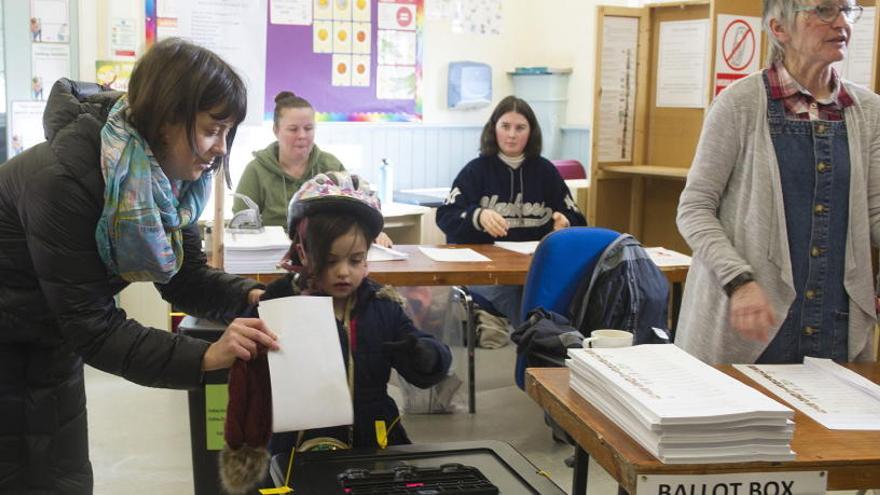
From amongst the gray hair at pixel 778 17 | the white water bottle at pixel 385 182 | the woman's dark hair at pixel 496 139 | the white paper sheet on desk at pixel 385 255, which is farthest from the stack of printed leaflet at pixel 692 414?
the white water bottle at pixel 385 182

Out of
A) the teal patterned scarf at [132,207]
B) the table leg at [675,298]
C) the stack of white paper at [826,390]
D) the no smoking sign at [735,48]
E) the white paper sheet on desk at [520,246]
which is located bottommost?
the table leg at [675,298]

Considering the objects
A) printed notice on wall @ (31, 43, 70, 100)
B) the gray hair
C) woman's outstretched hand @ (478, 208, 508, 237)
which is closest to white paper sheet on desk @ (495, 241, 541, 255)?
woman's outstretched hand @ (478, 208, 508, 237)

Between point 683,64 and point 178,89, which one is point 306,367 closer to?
point 178,89

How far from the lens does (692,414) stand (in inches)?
50.5

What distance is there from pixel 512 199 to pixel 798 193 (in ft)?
7.41

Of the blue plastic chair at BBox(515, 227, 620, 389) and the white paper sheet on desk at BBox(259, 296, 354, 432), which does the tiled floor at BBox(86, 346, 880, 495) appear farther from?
the white paper sheet on desk at BBox(259, 296, 354, 432)

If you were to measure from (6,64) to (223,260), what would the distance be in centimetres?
256

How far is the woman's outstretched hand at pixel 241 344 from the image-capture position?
4.91 ft

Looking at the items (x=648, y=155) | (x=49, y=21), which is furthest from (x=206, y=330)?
(x=49, y=21)

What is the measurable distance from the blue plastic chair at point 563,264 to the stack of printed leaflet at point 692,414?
1365 millimetres

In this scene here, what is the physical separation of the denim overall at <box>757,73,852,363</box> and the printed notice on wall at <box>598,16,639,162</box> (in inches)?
116

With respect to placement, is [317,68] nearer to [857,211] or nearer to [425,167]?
[425,167]

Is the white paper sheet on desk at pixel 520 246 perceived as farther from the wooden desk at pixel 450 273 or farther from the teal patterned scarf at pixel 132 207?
the teal patterned scarf at pixel 132 207

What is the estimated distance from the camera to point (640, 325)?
282 cm
